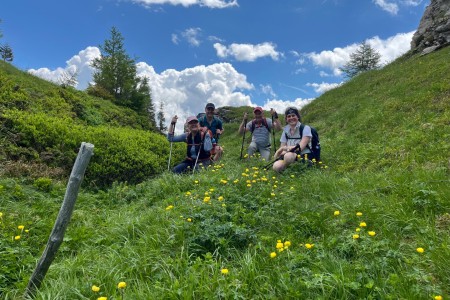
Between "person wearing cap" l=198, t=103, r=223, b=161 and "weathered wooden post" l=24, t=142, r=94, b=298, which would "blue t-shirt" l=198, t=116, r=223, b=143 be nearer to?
"person wearing cap" l=198, t=103, r=223, b=161

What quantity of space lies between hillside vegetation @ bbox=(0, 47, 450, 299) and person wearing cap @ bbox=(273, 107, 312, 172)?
0.32 metres

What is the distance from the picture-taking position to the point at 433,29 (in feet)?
Answer: 69.3

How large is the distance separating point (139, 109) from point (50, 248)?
22728mm

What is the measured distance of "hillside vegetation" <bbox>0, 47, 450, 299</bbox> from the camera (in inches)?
118

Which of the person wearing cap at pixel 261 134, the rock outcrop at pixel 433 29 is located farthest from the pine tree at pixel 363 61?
the person wearing cap at pixel 261 134

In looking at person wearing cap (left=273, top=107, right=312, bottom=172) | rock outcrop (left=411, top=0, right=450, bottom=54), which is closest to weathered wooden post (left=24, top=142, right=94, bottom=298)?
person wearing cap (left=273, top=107, right=312, bottom=172)

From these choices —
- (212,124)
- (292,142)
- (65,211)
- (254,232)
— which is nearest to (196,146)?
(212,124)

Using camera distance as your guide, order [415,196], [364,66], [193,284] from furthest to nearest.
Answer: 1. [364,66]
2. [415,196]
3. [193,284]

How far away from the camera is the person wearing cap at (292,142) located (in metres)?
7.55

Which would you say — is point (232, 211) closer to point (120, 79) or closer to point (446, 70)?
point (446, 70)

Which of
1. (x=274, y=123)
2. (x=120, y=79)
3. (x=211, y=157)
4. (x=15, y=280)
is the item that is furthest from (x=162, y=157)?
(x=120, y=79)

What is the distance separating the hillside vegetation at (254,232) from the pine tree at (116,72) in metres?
19.2

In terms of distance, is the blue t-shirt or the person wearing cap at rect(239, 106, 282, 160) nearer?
the person wearing cap at rect(239, 106, 282, 160)

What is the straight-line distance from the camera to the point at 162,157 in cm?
1155
